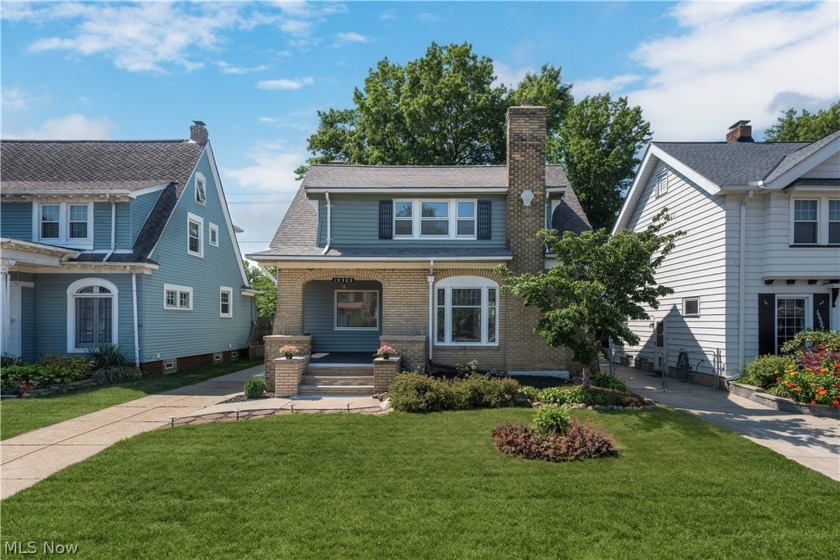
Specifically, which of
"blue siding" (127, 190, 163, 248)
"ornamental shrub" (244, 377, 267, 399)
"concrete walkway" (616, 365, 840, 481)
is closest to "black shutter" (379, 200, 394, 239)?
"ornamental shrub" (244, 377, 267, 399)

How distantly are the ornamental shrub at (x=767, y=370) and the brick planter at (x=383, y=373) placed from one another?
29.6ft

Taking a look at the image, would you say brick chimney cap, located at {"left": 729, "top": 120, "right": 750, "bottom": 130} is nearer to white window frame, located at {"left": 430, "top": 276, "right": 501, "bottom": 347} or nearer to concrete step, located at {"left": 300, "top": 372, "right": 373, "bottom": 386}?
white window frame, located at {"left": 430, "top": 276, "right": 501, "bottom": 347}

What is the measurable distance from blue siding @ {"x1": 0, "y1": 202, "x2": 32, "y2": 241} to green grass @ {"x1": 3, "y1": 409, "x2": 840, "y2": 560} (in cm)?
1154

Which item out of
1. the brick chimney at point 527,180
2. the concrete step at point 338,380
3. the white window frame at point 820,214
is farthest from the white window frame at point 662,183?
the concrete step at point 338,380

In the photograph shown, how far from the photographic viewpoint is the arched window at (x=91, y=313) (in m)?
15.0

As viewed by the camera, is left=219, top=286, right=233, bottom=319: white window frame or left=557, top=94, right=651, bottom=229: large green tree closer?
left=219, top=286, right=233, bottom=319: white window frame

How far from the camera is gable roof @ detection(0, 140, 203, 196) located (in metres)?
16.9

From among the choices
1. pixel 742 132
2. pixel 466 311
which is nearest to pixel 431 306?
pixel 466 311

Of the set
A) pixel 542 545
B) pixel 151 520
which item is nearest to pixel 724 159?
pixel 542 545

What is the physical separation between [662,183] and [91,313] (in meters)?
20.2

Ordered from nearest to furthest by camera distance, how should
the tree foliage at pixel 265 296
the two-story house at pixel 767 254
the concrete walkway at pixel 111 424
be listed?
the concrete walkway at pixel 111 424 → the two-story house at pixel 767 254 → the tree foliage at pixel 265 296

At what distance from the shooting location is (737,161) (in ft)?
47.7

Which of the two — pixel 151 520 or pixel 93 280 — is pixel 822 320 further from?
pixel 93 280

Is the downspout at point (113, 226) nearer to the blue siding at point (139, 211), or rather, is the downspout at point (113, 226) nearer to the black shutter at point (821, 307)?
the blue siding at point (139, 211)
